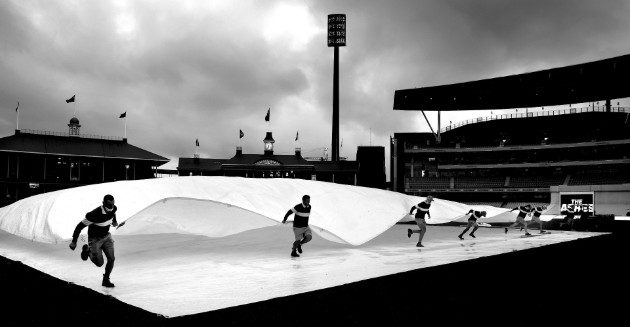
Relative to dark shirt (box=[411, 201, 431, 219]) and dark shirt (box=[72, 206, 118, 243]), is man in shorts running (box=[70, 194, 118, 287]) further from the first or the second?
dark shirt (box=[411, 201, 431, 219])

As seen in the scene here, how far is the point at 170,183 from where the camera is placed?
15.0 metres

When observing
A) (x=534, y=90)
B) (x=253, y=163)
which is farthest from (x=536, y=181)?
(x=253, y=163)

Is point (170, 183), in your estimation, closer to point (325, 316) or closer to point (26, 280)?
point (26, 280)

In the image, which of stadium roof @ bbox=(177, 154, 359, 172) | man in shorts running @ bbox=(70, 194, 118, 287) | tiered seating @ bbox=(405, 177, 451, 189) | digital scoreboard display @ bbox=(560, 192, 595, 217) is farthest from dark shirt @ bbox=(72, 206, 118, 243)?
stadium roof @ bbox=(177, 154, 359, 172)

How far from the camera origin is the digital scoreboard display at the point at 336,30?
76250 mm

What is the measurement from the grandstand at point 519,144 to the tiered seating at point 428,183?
0.13 metres

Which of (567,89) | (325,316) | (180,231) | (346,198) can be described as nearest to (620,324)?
(325,316)

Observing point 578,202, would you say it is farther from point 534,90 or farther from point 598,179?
point 534,90

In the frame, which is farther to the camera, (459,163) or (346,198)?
(459,163)

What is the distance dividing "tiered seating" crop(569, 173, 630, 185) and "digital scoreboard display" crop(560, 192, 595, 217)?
184 inches

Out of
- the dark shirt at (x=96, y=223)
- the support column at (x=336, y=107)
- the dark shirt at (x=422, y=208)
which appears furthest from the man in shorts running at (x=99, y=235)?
the support column at (x=336, y=107)

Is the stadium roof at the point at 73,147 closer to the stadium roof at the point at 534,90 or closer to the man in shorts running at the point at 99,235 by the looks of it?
the stadium roof at the point at 534,90

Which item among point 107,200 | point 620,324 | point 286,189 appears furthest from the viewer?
point 286,189

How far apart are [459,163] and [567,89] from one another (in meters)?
16.2
